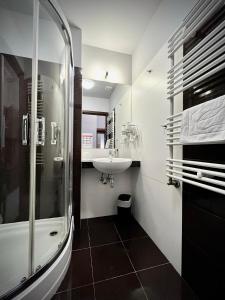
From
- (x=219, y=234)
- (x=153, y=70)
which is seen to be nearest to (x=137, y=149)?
(x=153, y=70)

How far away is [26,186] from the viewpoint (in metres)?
1.41

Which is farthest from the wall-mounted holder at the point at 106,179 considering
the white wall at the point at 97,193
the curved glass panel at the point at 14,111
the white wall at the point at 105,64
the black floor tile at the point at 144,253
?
the white wall at the point at 105,64

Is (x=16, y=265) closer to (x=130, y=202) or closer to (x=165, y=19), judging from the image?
(x=130, y=202)

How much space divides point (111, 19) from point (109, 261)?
7.72 ft

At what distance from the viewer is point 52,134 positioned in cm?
154

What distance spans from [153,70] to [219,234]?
147 centimetres

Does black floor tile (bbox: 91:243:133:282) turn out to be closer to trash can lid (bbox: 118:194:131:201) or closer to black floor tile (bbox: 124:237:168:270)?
black floor tile (bbox: 124:237:168:270)

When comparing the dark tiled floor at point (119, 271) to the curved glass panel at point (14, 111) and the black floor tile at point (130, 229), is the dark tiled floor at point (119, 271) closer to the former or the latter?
the black floor tile at point (130, 229)

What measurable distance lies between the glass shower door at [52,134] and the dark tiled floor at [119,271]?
0.38m

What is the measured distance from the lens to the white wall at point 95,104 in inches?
74.0

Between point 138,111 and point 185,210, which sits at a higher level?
point 138,111

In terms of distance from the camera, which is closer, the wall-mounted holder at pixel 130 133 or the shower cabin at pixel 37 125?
the shower cabin at pixel 37 125

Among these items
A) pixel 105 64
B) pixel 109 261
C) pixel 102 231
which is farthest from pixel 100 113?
pixel 109 261

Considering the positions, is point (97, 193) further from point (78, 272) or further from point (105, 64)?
point (105, 64)
